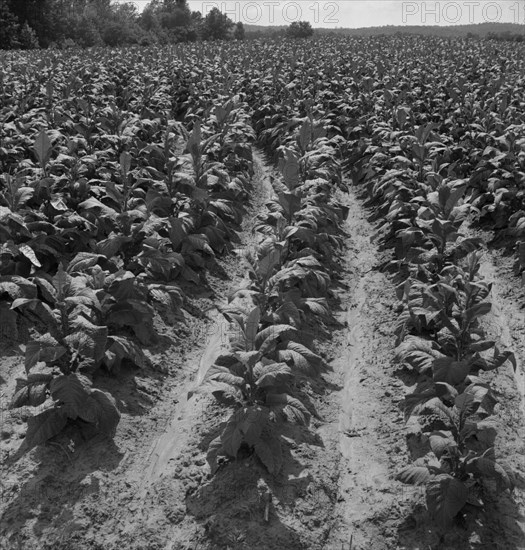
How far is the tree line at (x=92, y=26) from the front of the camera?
40.8m

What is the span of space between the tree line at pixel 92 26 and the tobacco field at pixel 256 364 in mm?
31434

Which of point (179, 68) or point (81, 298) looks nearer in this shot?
point (81, 298)

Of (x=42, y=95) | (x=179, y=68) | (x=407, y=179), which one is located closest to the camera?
(x=407, y=179)

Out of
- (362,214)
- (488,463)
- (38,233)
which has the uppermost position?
(38,233)

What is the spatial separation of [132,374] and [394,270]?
349 cm

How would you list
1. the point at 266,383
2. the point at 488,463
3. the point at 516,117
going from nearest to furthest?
the point at 488,463
the point at 266,383
the point at 516,117

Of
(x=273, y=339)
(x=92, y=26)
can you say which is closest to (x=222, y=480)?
(x=273, y=339)

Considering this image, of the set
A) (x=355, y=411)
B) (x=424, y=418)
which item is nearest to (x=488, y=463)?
(x=424, y=418)

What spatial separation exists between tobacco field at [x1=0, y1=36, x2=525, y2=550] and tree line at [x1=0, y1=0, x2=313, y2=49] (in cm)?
3143

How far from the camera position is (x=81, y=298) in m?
4.21

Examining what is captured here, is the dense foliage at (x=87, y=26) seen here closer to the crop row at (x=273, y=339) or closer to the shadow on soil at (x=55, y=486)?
the crop row at (x=273, y=339)

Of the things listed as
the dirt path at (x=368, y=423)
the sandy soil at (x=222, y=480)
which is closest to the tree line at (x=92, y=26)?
the dirt path at (x=368, y=423)

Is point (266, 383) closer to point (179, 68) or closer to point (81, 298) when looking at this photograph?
point (81, 298)

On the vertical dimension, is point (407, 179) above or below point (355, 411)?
above
